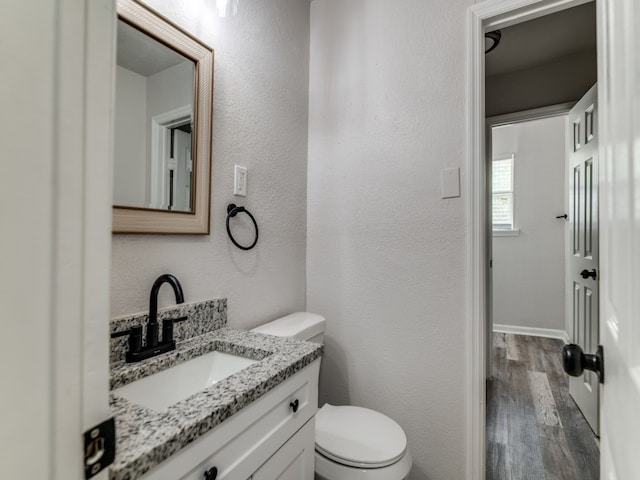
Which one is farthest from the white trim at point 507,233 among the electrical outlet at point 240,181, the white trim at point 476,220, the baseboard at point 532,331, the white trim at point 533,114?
the electrical outlet at point 240,181

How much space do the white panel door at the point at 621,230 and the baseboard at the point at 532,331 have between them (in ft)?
12.2

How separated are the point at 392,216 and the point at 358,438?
38.7 inches

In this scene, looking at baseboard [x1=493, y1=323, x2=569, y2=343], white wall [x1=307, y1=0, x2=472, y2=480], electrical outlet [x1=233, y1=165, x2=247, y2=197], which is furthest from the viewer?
baseboard [x1=493, y1=323, x2=569, y2=343]

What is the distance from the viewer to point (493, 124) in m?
2.63

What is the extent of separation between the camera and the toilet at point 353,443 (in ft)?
3.54

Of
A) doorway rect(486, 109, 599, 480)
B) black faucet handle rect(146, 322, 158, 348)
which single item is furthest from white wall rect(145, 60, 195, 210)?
doorway rect(486, 109, 599, 480)

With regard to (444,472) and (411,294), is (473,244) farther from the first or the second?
(444,472)

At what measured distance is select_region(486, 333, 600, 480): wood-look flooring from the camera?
64.4 inches

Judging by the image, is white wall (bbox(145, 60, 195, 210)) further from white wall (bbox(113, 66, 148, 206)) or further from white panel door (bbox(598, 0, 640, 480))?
white panel door (bbox(598, 0, 640, 480))

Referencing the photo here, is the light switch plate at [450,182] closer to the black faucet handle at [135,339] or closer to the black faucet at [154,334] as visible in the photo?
the black faucet at [154,334]

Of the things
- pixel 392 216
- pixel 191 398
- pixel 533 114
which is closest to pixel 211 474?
pixel 191 398

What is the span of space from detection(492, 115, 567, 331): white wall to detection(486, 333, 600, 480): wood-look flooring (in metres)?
0.79

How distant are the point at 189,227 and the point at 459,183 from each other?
1.15m

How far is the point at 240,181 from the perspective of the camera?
1326 millimetres
